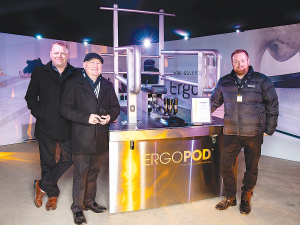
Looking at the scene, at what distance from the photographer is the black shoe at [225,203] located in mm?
2611

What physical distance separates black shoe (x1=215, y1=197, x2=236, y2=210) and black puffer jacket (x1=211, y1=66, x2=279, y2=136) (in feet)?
2.36

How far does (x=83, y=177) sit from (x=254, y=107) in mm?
1704

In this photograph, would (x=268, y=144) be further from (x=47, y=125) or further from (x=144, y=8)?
(x=47, y=125)

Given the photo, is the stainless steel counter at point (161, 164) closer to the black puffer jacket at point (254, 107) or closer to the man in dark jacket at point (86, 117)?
the man in dark jacket at point (86, 117)

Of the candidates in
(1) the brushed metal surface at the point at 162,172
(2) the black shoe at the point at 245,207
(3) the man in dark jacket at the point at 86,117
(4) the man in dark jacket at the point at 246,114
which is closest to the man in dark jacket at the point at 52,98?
(3) the man in dark jacket at the point at 86,117

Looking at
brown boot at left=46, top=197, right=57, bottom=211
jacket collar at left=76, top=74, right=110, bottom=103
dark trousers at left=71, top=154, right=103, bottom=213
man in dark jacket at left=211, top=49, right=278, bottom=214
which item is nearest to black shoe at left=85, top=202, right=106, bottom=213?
dark trousers at left=71, top=154, right=103, bottom=213

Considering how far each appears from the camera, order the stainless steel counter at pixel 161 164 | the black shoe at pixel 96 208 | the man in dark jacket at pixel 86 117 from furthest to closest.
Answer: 1. the black shoe at pixel 96 208
2. the stainless steel counter at pixel 161 164
3. the man in dark jacket at pixel 86 117

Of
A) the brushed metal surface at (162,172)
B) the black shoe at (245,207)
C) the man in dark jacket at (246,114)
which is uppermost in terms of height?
the man in dark jacket at (246,114)

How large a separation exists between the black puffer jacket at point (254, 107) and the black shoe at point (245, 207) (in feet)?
2.37

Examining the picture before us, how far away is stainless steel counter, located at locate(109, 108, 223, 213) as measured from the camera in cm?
241

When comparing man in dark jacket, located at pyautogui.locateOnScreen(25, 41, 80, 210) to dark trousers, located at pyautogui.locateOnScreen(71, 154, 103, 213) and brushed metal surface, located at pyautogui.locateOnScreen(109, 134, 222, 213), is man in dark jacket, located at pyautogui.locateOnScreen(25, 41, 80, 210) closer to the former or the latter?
dark trousers, located at pyautogui.locateOnScreen(71, 154, 103, 213)

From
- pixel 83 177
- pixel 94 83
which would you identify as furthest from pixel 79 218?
pixel 94 83

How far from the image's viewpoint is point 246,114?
2.43 meters

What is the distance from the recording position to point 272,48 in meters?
4.57
